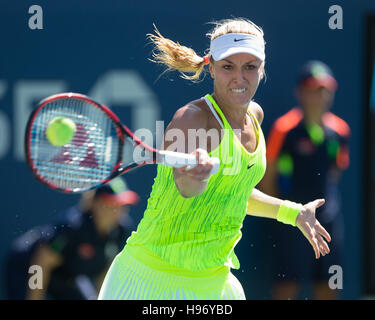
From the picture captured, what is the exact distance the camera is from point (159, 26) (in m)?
4.42

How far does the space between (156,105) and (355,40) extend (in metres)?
1.28

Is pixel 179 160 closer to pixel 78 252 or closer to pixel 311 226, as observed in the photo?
pixel 311 226

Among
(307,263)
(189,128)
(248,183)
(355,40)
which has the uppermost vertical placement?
(355,40)

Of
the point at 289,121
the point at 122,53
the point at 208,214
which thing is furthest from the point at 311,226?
the point at 122,53

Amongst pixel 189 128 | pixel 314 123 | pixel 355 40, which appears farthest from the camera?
pixel 355 40

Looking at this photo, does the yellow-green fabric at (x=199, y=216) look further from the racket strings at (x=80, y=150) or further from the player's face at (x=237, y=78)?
the racket strings at (x=80, y=150)

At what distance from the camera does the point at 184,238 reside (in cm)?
275

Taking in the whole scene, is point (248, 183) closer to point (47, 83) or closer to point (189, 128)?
point (189, 128)

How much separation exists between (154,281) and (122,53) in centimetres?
205

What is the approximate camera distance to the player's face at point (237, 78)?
2764mm

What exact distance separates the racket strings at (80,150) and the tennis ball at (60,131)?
14 mm

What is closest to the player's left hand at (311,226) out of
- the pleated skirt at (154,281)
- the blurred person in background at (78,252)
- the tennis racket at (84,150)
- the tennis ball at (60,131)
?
the pleated skirt at (154,281)

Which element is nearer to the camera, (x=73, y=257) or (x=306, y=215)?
(x=306, y=215)

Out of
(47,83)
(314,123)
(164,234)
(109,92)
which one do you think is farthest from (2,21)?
(164,234)
